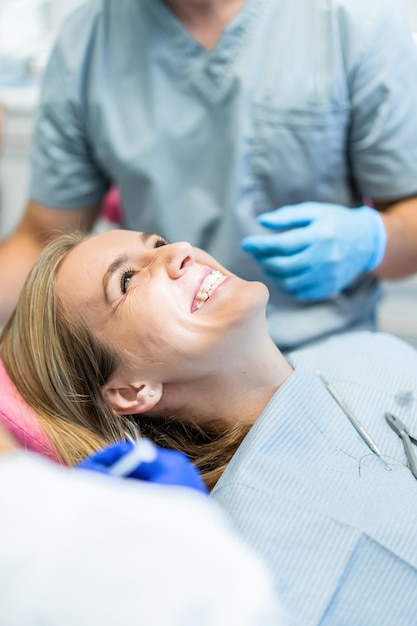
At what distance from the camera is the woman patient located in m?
0.90

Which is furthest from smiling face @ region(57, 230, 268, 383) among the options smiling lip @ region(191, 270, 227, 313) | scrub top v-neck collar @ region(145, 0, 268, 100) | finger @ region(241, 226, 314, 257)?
scrub top v-neck collar @ region(145, 0, 268, 100)

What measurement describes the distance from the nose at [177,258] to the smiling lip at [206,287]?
3 cm

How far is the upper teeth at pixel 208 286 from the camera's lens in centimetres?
106

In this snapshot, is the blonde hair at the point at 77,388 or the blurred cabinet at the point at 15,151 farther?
the blurred cabinet at the point at 15,151

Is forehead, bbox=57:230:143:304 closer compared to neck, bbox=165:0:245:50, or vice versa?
forehead, bbox=57:230:143:304

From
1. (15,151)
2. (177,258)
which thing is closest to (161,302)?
(177,258)

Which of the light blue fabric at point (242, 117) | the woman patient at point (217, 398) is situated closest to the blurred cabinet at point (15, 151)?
the light blue fabric at point (242, 117)

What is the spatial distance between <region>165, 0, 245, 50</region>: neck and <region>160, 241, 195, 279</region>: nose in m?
0.45

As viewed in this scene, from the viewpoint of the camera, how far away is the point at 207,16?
131 centimetres

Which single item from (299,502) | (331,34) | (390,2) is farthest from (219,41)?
(299,502)

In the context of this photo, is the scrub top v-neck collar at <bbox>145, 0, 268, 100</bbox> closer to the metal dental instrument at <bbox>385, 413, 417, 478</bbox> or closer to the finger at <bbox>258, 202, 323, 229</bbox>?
the finger at <bbox>258, 202, 323, 229</bbox>

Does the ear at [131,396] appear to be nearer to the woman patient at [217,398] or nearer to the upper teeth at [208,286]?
the woman patient at [217,398]

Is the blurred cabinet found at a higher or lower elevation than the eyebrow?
lower

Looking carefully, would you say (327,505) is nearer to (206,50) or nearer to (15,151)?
(206,50)
